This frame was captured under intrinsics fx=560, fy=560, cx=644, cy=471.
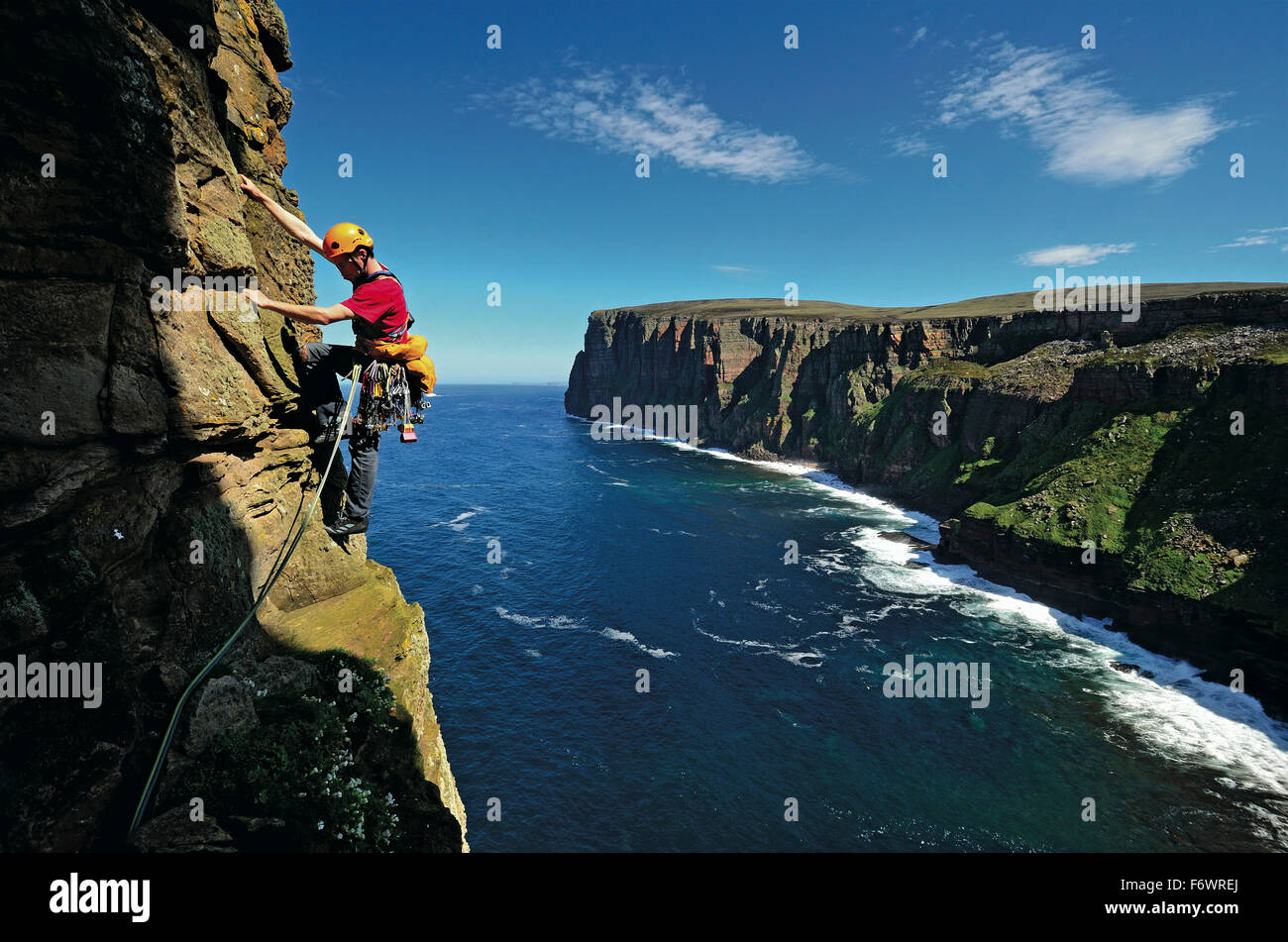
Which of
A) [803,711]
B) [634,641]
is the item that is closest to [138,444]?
[803,711]

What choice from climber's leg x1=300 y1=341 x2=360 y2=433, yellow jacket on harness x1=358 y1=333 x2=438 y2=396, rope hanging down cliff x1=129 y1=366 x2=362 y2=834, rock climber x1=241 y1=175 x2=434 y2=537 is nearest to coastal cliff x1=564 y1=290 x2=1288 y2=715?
yellow jacket on harness x1=358 y1=333 x2=438 y2=396

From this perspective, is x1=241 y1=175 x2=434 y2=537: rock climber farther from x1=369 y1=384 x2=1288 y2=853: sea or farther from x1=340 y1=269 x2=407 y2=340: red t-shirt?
x1=369 y1=384 x2=1288 y2=853: sea

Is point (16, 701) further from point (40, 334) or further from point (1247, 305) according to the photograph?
point (1247, 305)

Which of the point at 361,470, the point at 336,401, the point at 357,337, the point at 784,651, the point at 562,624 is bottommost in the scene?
the point at 784,651

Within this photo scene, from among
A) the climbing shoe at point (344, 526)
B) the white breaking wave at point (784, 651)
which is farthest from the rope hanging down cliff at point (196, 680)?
the white breaking wave at point (784, 651)

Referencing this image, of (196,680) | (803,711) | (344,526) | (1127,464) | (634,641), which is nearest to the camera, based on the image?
(196,680)

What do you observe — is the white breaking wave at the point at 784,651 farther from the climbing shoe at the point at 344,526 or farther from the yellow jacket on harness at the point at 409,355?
the yellow jacket on harness at the point at 409,355

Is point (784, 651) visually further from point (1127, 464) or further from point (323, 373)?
point (1127, 464)
